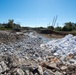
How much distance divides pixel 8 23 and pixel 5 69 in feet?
148

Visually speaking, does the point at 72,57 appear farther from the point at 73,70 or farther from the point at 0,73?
the point at 0,73

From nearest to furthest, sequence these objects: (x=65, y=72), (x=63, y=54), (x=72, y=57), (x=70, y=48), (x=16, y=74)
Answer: (x=16, y=74)
(x=65, y=72)
(x=72, y=57)
(x=63, y=54)
(x=70, y=48)

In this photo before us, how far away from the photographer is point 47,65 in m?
6.48

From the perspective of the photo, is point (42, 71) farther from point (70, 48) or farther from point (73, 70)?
point (70, 48)

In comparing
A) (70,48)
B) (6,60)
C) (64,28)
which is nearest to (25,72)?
(6,60)

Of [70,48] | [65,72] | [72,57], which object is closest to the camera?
[65,72]

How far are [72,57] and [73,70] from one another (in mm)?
2335

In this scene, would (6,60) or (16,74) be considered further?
(6,60)

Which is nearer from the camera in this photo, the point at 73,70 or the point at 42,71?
the point at 42,71

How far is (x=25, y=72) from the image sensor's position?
17.4ft

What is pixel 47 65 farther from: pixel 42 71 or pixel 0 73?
pixel 0 73

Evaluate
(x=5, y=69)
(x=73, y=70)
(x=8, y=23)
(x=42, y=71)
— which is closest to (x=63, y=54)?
(x=73, y=70)

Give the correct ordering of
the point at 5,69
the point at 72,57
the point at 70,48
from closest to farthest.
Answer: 1. the point at 5,69
2. the point at 72,57
3. the point at 70,48

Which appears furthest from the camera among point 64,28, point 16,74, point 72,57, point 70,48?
point 64,28
